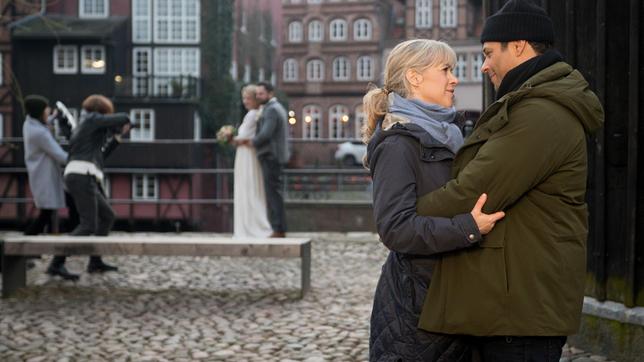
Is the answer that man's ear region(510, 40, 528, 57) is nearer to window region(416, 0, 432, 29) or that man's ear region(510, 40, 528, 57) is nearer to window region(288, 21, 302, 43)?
window region(416, 0, 432, 29)

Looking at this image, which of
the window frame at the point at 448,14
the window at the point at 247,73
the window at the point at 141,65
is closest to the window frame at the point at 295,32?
the window frame at the point at 448,14

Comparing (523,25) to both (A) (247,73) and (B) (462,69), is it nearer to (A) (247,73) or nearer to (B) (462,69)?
(A) (247,73)

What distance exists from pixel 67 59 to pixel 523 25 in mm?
40688

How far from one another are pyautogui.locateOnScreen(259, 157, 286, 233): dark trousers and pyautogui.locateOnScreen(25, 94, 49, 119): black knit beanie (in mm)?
2870

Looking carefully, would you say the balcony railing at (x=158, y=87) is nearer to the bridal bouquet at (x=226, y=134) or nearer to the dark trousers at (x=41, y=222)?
the bridal bouquet at (x=226, y=134)

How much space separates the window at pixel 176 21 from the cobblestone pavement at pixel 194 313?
3161 centimetres

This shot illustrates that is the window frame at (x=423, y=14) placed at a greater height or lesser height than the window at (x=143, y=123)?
greater

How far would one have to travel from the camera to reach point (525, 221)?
3055 mm

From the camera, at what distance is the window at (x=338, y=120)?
212 ft

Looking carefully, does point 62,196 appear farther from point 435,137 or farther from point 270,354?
point 435,137

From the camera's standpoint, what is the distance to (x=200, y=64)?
141ft

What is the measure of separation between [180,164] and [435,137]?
116 ft

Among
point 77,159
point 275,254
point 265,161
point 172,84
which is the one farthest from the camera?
point 172,84

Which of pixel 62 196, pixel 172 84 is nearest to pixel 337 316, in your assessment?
pixel 62 196
